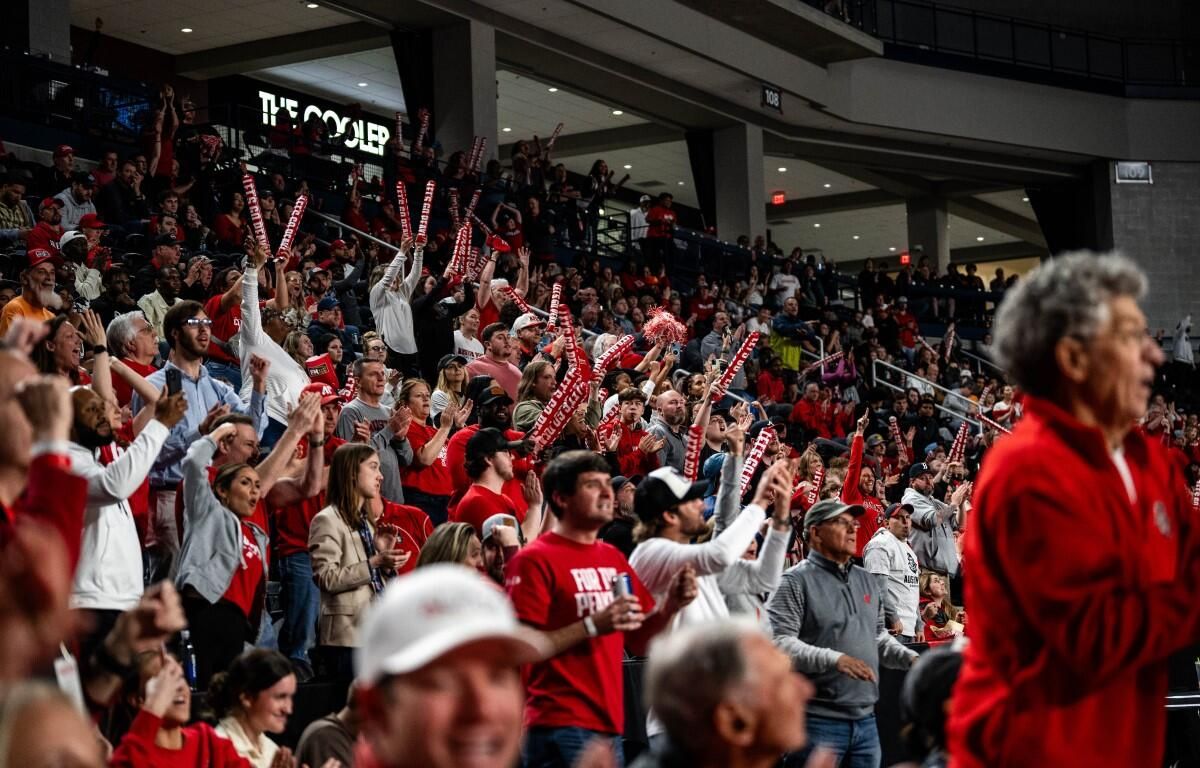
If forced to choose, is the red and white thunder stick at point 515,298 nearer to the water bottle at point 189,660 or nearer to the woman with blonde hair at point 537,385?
the woman with blonde hair at point 537,385

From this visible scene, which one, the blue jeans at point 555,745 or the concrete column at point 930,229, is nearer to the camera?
the blue jeans at point 555,745

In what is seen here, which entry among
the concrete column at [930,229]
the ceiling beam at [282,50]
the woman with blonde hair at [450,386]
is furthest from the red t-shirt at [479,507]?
the concrete column at [930,229]

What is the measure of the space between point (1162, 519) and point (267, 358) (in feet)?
21.5

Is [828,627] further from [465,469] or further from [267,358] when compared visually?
[267,358]

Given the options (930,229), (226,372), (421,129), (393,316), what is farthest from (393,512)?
(930,229)

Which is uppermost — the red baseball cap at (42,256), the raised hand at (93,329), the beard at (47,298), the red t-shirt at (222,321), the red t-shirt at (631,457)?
the red baseball cap at (42,256)

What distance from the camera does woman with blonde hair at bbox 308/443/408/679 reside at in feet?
19.5

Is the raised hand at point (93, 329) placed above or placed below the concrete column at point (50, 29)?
below

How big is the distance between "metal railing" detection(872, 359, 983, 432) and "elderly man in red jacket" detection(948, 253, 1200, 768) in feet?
51.0

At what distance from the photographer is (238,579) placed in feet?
18.9

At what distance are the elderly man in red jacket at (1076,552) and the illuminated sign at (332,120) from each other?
20084 mm

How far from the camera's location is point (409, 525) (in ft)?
22.3

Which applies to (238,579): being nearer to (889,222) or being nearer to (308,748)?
(308,748)

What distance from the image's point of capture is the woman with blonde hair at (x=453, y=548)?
5.61 meters
